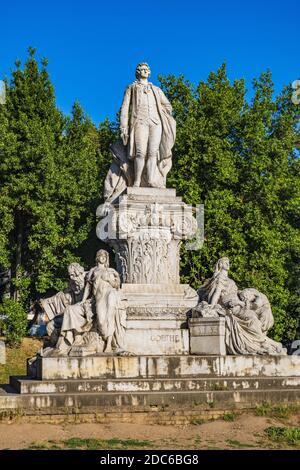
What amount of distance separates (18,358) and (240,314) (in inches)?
614

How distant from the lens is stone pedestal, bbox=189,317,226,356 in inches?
544

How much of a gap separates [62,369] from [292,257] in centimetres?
2014

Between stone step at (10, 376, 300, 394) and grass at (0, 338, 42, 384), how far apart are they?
12.0 m

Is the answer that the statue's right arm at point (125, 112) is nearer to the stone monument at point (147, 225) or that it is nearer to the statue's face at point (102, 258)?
the stone monument at point (147, 225)

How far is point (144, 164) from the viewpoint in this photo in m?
16.1

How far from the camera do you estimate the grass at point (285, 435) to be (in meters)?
10.5

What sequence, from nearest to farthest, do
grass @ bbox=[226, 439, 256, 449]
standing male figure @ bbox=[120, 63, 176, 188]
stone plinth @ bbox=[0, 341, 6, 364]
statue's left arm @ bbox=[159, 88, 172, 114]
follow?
grass @ bbox=[226, 439, 256, 449] → standing male figure @ bbox=[120, 63, 176, 188] → statue's left arm @ bbox=[159, 88, 172, 114] → stone plinth @ bbox=[0, 341, 6, 364]

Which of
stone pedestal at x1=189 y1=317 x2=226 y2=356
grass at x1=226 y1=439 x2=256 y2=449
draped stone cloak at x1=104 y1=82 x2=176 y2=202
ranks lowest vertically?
grass at x1=226 y1=439 x2=256 y2=449

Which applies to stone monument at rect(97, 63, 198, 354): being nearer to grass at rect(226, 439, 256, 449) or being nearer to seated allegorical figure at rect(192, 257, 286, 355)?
seated allegorical figure at rect(192, 257, 286, 355)

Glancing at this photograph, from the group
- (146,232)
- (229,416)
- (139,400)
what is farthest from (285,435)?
(146,232)

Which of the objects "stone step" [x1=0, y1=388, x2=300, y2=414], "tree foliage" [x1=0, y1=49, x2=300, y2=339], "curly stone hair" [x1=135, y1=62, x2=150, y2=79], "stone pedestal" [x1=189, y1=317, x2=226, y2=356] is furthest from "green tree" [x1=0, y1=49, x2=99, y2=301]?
"stone step" [x1=0, y1=388, x2=300, y2=414]

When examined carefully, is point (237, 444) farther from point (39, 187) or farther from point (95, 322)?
point (39, 187)

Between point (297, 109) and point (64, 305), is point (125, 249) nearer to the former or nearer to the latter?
point (64, 305)

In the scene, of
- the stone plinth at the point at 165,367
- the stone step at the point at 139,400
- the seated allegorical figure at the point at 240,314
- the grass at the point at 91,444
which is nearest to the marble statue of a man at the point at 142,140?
the seated allegorical figure at the point at 240,314
